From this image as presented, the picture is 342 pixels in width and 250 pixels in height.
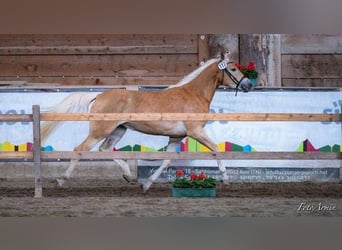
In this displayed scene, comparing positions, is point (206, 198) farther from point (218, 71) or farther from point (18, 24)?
point (18, 24)

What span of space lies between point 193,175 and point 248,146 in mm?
348

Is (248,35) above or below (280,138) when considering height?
above

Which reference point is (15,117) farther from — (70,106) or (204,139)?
(204,139)

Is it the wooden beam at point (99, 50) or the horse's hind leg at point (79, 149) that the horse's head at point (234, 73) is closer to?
the wooden beam at point (99, 50)

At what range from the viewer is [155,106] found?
16.9 feet

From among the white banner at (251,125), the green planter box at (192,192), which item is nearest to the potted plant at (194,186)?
the green planter box at (192,192)

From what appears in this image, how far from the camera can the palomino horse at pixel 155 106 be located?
516 cm

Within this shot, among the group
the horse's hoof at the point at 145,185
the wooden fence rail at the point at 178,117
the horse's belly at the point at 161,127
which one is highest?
the wooden fence rail at the point at 178,117

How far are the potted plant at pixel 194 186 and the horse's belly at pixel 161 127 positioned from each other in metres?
0.25

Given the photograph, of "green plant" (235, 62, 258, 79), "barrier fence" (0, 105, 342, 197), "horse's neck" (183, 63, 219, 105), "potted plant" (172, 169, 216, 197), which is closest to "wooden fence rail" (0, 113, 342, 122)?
"barrier fence" (0, 105, 342, 197)

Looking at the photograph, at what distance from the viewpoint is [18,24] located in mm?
4809

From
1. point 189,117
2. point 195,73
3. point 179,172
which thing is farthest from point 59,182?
point 195,73

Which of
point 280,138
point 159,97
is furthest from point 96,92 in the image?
point 280,138

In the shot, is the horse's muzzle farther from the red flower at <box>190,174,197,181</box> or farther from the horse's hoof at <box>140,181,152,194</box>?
the horse's hoof at <box>140,181,152,194</box>
